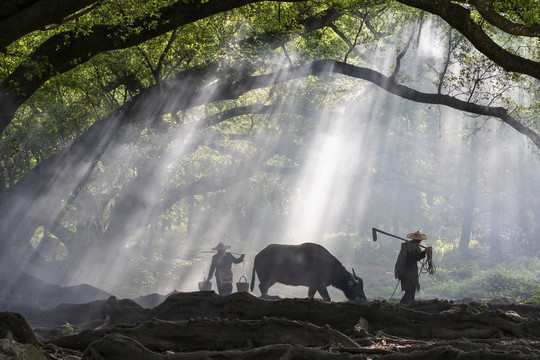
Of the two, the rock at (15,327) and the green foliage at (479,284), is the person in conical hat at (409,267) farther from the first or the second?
the rock at (15,327)

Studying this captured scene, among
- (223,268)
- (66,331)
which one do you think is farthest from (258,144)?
(66,331)

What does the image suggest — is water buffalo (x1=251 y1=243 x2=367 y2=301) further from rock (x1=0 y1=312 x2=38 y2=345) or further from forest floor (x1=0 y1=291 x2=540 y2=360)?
rock (x1=0 y1=312 x2=38 y2=345)

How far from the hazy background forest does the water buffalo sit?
18.8ft

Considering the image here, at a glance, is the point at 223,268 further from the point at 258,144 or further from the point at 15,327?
the point at 258,144

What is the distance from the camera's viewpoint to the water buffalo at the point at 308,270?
16.1 meters

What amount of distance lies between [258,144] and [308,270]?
21.7 m

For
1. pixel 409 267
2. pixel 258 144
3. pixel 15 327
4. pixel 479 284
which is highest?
pixel 258 144

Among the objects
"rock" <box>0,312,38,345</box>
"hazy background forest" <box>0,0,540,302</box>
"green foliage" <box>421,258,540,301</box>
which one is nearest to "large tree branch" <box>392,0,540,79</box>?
"hazy background forest" <box>0,0,540,302</box>

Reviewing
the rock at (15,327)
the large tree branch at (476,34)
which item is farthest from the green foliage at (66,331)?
the large tree branch at (476,34)

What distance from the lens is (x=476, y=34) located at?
29.1 feet

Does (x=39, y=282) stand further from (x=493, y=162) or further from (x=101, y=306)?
(x=493, y=162)

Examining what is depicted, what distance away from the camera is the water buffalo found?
16094 millimetres

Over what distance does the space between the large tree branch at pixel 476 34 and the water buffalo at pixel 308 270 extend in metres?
8.81

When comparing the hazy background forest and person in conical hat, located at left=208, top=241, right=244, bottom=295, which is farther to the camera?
person in conical hat, located at left=208, top=241, right=244, bottom=295
